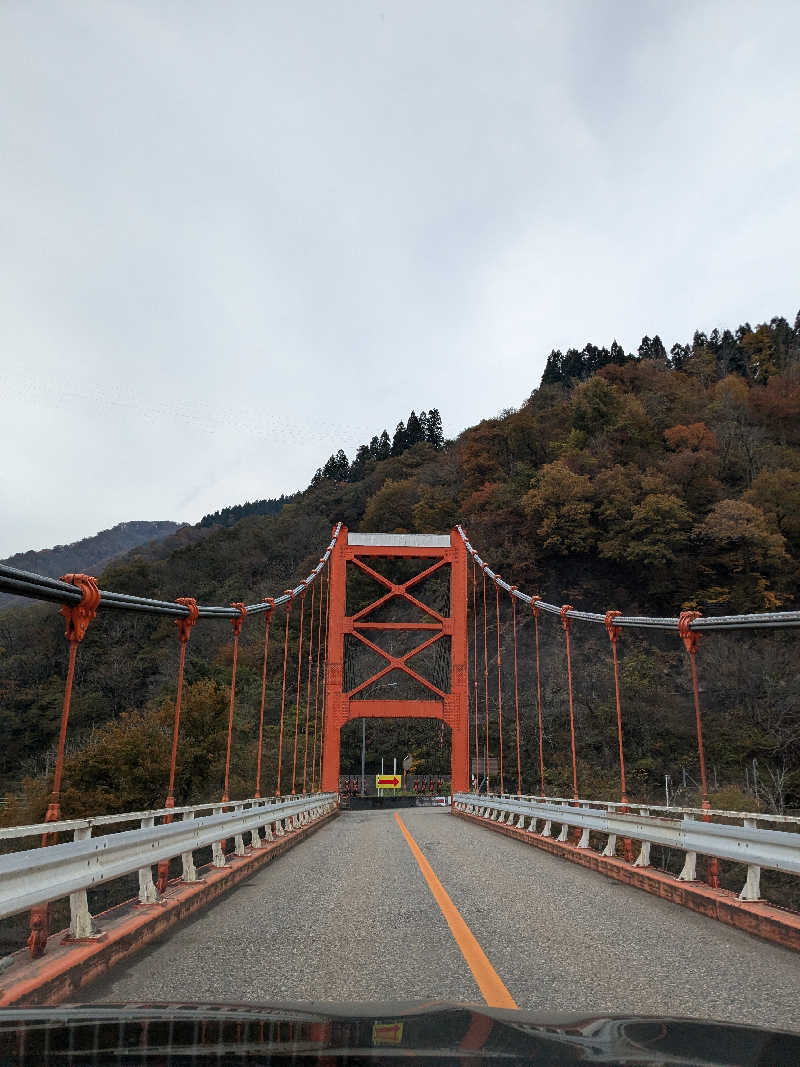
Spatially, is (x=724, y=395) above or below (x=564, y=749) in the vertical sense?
above

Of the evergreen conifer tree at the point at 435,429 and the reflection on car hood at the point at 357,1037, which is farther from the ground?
the evergreen conifer tree at the point at 435,429

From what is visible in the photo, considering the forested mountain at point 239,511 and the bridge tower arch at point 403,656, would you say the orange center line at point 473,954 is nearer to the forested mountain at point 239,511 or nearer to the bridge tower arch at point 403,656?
the bridge tower arch at point 403,656

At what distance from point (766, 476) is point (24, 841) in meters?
38.8

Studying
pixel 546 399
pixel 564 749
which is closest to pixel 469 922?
pixel 564 749

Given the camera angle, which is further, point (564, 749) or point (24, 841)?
point (564, 749)

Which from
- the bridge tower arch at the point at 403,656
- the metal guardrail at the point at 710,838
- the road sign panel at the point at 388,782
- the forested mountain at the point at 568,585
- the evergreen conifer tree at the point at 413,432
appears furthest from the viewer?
the evergreen conifer tree at the point at 413,432

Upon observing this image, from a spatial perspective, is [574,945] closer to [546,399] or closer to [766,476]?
[766,476]

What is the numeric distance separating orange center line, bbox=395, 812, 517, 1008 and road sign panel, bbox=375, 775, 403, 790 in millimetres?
33592

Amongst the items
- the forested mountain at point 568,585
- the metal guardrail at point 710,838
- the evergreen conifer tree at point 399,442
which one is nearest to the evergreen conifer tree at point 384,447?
the evergreen conifer tree at point 399,442

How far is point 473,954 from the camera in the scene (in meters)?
4.62

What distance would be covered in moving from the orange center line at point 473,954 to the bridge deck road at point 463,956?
5 cm

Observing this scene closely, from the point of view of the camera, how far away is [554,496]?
47.5m

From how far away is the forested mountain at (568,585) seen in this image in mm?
33281

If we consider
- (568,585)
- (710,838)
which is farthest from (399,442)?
(710,838)
